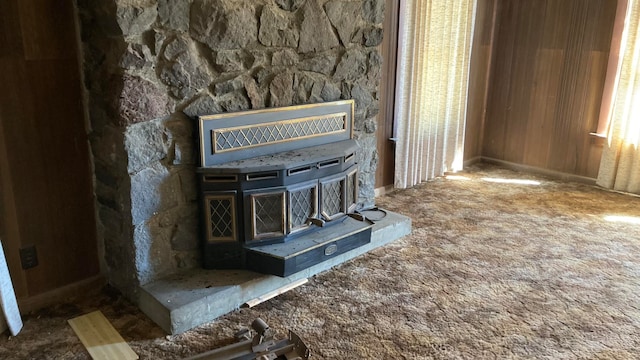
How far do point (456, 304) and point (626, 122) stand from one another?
9.50ft

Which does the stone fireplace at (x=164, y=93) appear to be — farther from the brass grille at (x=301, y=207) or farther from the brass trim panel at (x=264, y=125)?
the brass grille at (x=301, y=207)

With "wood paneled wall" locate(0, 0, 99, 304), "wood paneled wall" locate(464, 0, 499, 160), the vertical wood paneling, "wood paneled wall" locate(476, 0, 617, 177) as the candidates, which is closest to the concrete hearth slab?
"wood paneled wall" locate(0, 0, 99, 304)

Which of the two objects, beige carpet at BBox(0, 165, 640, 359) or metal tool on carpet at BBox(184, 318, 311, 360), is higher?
metal tool on carpet at BBox(184, 318, 311, 360)

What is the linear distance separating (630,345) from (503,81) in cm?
346

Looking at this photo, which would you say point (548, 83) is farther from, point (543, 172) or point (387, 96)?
point (387, 96)

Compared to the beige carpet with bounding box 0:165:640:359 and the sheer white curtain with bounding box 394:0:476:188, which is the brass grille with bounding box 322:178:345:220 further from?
the sheer white curtain with bounding box 394:0:476:188

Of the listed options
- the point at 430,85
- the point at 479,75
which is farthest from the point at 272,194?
the point at 479,75

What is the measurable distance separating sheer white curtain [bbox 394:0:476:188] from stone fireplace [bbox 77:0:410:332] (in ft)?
4.58

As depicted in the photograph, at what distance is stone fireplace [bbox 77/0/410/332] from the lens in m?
2.22

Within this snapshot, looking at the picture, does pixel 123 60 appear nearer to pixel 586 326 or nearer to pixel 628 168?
pixel 586 326

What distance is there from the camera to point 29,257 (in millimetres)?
2377

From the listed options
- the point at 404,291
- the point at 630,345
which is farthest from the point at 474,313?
the point at 630,345

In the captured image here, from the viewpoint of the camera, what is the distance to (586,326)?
92.0 inches

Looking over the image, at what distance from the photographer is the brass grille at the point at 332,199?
2.85 metres
